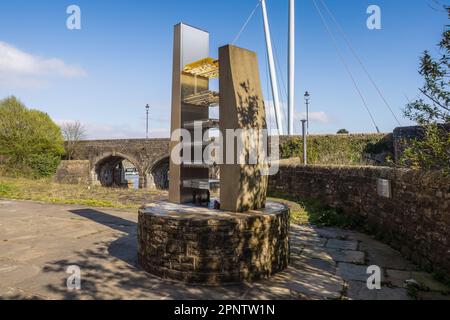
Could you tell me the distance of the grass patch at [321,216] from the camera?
7844 millimetres

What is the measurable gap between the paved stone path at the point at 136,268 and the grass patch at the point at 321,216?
55 centimetres

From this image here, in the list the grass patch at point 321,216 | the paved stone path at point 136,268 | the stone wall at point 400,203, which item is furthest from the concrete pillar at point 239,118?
the grass patch at point 321,216

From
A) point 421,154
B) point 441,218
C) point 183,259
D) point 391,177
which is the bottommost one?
point 183,259

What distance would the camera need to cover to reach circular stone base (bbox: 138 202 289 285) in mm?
4070

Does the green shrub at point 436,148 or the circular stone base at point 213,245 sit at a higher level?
the green shrub at point 436,148

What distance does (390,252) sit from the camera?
5.68m

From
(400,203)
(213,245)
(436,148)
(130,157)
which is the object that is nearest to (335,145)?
(400,203)

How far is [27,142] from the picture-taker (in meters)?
24.4

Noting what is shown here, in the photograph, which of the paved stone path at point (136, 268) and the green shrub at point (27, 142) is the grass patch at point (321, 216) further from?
the green shrub at point (27, 142)

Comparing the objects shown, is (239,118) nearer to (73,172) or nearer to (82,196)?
(82,196)

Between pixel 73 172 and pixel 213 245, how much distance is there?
2706 centimetres

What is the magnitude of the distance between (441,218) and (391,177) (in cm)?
189
